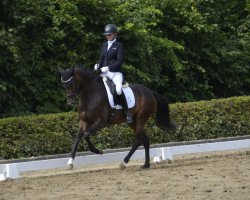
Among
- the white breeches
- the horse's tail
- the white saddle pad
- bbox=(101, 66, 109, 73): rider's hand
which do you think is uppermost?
bbox=(101, 66, 109, 73): rider's hand

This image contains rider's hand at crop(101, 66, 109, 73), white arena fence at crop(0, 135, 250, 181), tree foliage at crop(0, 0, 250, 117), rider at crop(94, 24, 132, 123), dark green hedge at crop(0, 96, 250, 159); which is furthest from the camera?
tree foliage at crop(0, 0, 250, 117)

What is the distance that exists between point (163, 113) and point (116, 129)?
8.33 feet

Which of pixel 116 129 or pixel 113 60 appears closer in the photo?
pixel 113 60

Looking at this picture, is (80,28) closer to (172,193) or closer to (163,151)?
(163,151)

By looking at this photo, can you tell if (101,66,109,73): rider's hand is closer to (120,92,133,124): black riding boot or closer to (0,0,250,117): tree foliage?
(120,92,133,124): black riding boot

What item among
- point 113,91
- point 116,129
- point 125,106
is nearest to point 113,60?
point 113,91

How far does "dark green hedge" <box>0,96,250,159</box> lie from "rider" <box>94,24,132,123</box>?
2891 millimetres

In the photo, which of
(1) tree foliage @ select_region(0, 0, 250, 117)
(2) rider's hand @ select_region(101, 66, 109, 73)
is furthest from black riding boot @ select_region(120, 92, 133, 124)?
(1) tree foliage @ select_region(0, 0, 250, 117)

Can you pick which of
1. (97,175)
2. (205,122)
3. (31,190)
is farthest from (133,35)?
(31,190)

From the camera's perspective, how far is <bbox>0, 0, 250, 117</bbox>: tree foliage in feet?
56.6

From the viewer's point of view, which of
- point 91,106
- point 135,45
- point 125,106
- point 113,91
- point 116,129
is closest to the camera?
point 91,106

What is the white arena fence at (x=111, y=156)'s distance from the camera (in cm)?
1231

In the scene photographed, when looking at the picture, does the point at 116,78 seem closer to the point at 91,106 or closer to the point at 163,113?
the point at 91,106

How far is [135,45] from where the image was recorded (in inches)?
753
